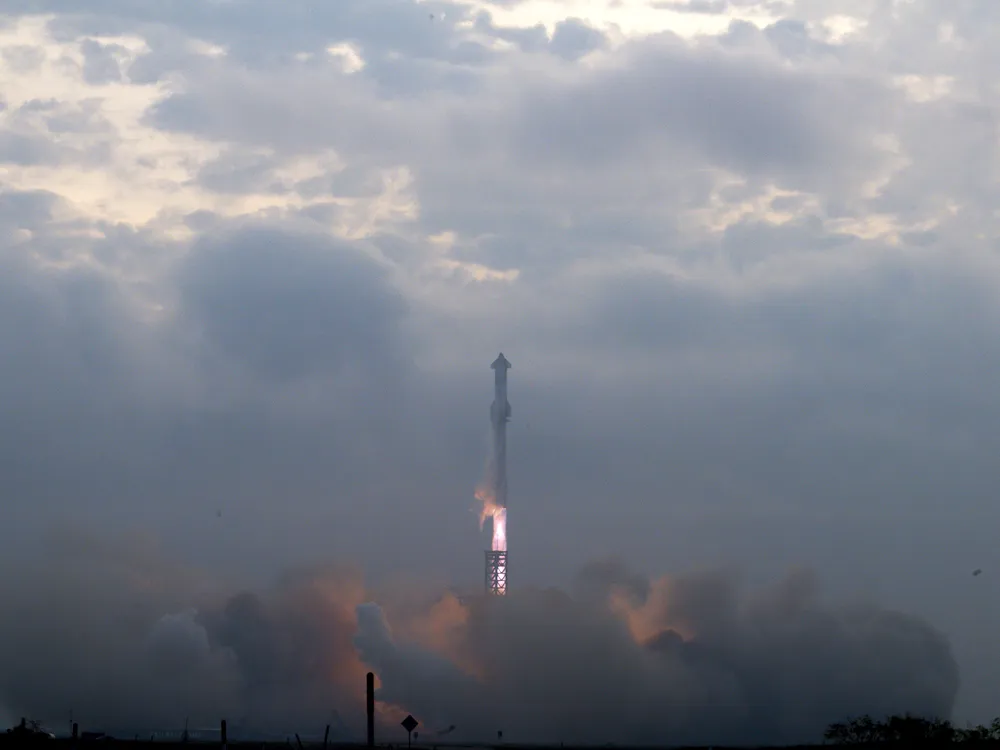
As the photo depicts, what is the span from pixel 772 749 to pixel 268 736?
74.2m

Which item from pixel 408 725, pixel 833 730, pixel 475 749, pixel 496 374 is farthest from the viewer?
pixel 496 374

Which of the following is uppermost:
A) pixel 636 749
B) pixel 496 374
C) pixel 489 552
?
pixel 496 374

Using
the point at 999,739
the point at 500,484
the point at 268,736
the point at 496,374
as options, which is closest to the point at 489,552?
the point at 500,484

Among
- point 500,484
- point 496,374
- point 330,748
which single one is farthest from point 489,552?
point 330,748

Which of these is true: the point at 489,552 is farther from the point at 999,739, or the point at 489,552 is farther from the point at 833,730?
the point at 999,739

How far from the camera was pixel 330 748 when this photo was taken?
105m

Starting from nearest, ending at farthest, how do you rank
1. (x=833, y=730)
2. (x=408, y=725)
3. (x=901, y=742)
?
(x=408, y=725), (x=901, y=742), (x=833, y=730)

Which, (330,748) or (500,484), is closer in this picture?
(330,748)

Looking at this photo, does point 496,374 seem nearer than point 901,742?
No

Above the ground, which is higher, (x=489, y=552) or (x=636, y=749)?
(x=489, y=552)

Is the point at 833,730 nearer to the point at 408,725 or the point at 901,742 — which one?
the point at 901,742

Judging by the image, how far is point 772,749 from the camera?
116188mm

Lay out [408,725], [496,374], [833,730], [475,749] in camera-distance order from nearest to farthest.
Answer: [408,725]
[475,749]
[833,730]
[496,374]

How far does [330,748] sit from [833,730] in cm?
4877
